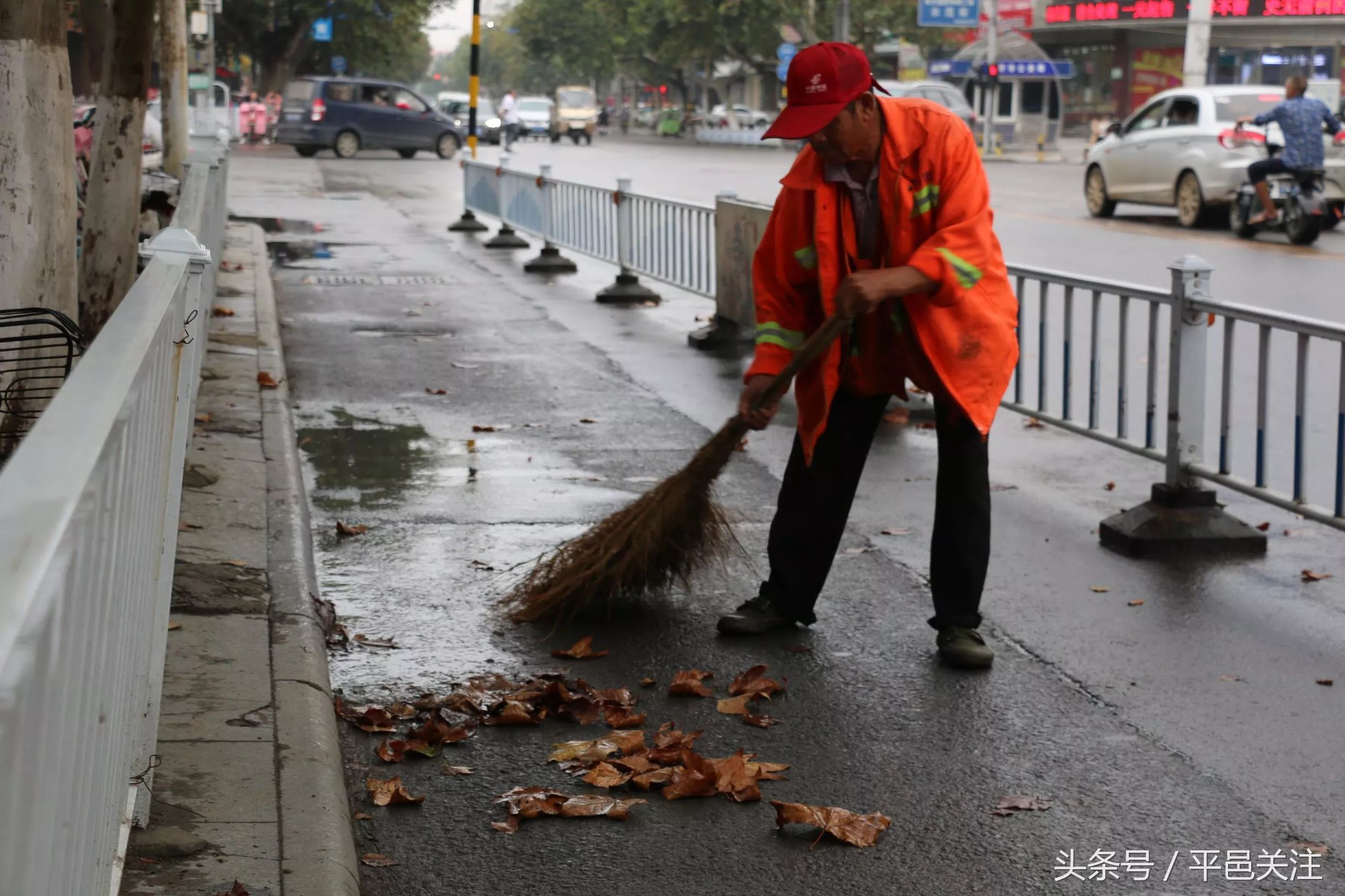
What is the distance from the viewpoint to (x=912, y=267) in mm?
4430

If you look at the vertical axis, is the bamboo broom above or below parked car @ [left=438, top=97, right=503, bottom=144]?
below

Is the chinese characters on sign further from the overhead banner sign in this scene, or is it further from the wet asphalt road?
the overhead banner sign

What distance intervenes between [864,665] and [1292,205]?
47.0 feet

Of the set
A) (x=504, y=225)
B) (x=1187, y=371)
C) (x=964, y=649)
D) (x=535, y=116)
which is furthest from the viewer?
(x=535, y=116)

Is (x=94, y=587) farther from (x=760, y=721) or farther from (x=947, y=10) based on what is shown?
(x=947, y=10)

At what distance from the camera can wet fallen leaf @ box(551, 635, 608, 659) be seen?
4984mm

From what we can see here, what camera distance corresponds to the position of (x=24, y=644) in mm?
1289

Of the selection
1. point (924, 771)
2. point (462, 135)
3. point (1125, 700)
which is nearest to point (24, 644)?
point (924, 771)

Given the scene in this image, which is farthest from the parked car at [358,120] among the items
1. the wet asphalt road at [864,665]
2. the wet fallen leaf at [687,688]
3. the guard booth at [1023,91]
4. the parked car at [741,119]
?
the wet fallen leaf at [687,688]

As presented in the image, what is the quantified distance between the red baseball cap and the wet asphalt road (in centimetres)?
155

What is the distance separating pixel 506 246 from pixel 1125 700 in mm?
15294

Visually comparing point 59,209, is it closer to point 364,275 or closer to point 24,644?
point 24,644

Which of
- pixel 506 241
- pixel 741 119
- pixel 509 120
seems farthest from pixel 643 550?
pixel 741 119

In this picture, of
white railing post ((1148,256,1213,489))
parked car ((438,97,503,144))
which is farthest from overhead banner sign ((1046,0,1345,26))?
white railing post ((1148,256,1213,489))
